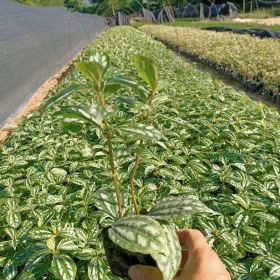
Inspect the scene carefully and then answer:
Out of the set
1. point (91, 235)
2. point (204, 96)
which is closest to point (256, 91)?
point (204, 96)

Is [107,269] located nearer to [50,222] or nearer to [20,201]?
[50,222]

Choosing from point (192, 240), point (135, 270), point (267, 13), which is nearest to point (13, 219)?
point (135, 270)

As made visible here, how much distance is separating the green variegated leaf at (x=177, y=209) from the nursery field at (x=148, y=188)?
0.71ft

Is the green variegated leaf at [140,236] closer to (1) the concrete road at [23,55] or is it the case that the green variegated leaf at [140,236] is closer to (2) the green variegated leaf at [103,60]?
(2) the green variegated leaf at [103,60]

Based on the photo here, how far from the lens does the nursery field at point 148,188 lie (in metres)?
1.23

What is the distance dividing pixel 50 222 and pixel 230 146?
163 cm

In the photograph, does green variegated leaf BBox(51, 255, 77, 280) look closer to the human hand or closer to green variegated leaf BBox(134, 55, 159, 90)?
the human hand

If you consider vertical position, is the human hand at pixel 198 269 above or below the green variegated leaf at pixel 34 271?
above

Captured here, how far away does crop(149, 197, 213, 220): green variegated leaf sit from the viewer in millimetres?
759

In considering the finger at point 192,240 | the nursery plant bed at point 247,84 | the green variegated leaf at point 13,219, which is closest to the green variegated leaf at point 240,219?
the finger at point 192,240

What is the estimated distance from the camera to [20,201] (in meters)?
1.81

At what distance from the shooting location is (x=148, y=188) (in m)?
1.68

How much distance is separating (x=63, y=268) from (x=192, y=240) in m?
0.66

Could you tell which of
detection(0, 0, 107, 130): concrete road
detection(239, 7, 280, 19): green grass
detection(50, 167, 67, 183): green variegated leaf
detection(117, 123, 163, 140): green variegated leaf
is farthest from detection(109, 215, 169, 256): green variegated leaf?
detection(239, 7, 280, 19): green grass
